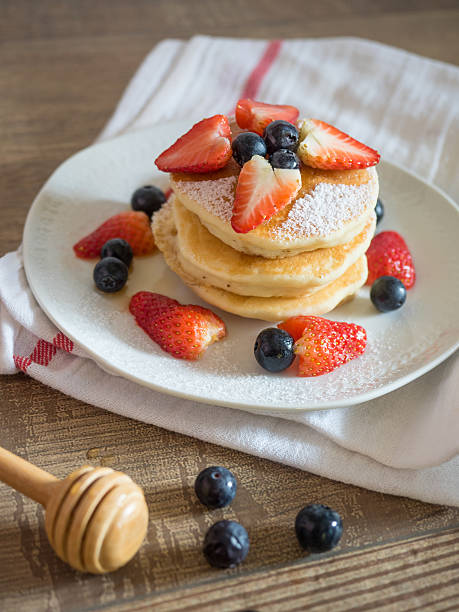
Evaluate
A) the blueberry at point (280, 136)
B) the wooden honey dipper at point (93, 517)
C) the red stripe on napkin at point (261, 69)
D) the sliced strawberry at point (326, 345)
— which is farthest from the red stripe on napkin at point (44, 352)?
the red stripe on napkin at point (261, 69)

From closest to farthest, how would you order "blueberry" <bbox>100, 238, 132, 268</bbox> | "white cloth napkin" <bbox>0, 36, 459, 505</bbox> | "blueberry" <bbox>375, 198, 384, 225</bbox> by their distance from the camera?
1. "white cloth napkin" <bbox>0, 36, 459, 505</bbox>
2. "blueberry" <bbox>100, 238, 132, 268</bbox>
3. "blueberry" <bbox>375, 198, 384, 225</bbox>

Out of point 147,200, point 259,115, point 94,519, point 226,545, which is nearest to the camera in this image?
point 94,519

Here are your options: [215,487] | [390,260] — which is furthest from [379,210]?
[215,487]

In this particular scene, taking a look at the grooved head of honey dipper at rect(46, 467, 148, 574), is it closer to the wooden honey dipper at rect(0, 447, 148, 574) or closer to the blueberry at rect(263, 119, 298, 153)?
the wooden honey dipper at rect(0, 447, 148, 574)

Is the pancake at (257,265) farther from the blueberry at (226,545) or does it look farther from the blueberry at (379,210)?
the blueberry at (226,545)

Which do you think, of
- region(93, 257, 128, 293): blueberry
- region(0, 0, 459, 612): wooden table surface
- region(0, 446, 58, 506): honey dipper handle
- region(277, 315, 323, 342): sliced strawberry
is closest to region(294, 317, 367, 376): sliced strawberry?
region(277, 315, 323, 342): sliced strawberry

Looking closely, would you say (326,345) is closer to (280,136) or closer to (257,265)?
(257,265)

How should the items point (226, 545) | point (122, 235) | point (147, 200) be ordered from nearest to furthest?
point (226, 545) < point (122, 235) < point (147, 200)
